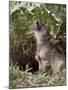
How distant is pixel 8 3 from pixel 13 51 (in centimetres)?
41

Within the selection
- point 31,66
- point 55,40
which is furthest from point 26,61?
point 55,40

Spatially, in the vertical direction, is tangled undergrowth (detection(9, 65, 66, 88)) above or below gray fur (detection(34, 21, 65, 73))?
below

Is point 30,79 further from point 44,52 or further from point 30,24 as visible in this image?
point 30,24

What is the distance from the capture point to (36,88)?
2.02 m

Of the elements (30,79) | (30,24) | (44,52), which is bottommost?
(30,79)

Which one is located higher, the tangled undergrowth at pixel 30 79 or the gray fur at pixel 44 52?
the gray fur at pixel 44 52

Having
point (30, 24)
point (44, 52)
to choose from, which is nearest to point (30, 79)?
point (44, 52)

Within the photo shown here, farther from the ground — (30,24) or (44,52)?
(30,24)

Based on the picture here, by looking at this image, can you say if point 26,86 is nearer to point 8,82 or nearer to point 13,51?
point 8,82

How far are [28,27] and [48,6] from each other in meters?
0.26

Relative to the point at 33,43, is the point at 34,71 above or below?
below

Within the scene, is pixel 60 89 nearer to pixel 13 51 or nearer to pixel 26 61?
pixel 26 61

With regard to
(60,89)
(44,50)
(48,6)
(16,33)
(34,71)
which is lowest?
(60,89)

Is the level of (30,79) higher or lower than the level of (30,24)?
lower
